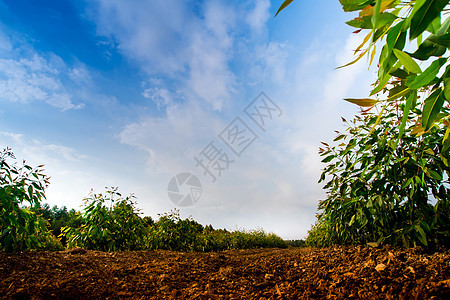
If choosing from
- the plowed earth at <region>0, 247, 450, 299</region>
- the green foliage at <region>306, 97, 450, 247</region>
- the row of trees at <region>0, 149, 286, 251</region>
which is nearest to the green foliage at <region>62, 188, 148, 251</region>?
the row of trees at <region>0, 149, 286, 251</region>

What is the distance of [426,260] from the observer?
231 centimetres

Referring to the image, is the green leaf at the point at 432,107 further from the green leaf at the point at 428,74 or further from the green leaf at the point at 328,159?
the green leaf at the point at 328,159

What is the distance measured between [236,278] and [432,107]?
2165 millimetres

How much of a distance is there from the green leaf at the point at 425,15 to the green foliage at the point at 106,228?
5347 mm

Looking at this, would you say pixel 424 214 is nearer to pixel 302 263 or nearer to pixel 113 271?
pixel 302 263

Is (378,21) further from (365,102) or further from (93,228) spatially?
(93,228)

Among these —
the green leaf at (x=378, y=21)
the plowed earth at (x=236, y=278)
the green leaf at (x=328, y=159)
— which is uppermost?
the green leaf at (x=328, y=159)

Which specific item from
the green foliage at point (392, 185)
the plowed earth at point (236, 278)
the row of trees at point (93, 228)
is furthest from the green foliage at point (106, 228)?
the green foliage at point (392, 185)

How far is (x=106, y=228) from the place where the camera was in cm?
508

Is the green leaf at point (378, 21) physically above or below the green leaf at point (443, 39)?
above

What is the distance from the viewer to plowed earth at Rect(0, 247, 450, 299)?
175cm

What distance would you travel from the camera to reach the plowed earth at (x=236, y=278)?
1752mm

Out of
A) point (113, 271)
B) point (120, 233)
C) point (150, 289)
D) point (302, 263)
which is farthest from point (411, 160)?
point (120, 233)

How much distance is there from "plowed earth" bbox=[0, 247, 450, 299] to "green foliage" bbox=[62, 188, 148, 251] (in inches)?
68.5
